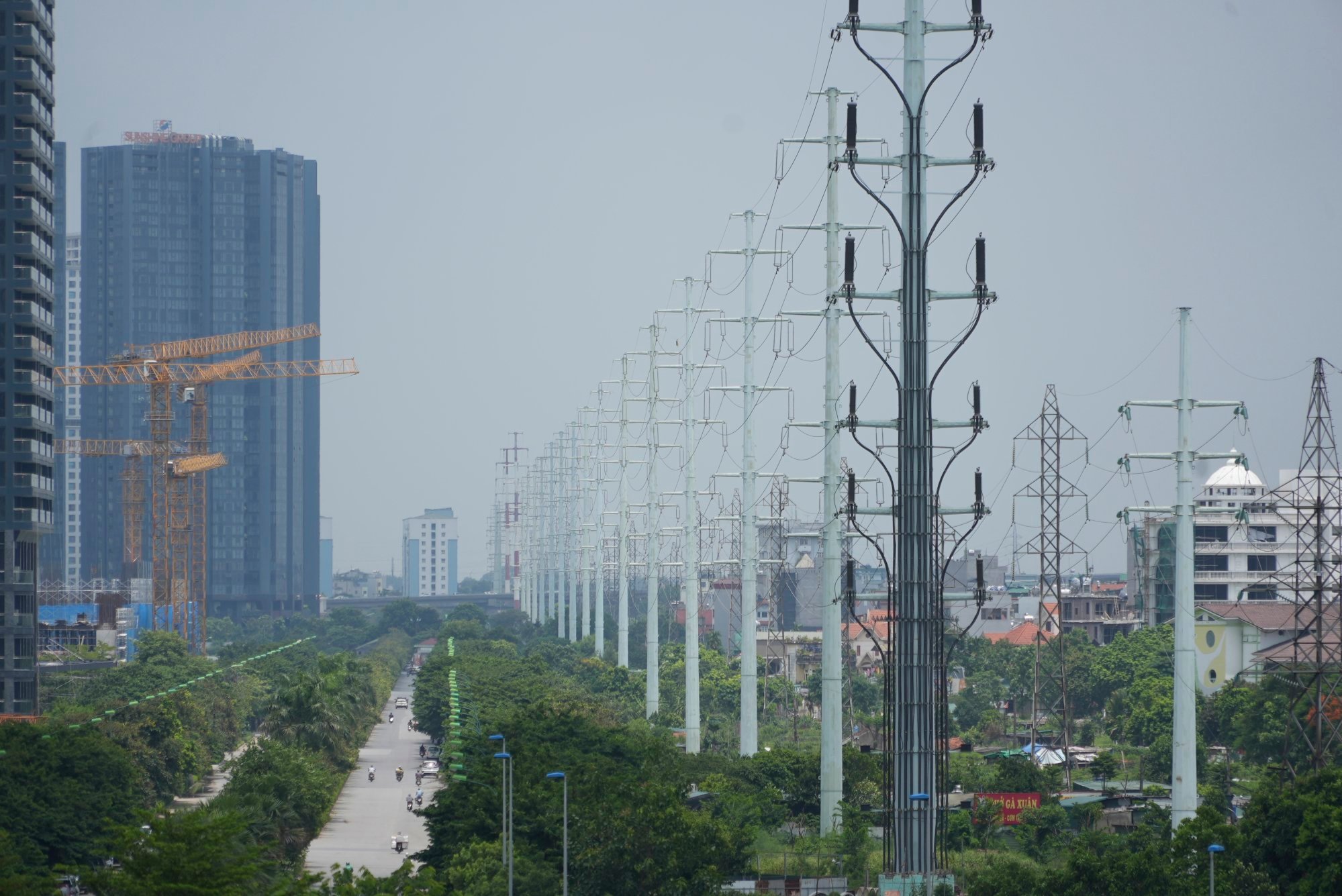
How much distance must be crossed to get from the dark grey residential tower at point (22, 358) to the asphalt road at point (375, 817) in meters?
19.1

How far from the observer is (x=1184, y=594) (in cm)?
5244

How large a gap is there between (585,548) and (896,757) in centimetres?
11264

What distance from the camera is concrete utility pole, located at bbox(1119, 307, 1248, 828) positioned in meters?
51.5

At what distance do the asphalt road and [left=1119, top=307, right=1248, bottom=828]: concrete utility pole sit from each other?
25111 millimetres

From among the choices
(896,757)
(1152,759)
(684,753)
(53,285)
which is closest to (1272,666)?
(1152,759)

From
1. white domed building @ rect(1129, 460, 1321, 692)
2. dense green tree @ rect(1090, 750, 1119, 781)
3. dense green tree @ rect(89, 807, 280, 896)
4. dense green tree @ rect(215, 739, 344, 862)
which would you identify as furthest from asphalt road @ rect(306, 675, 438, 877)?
white domed building @ rect(1129, 460, 1321, 692)

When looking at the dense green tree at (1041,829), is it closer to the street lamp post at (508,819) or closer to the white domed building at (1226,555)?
the street lamp post at (508,819)

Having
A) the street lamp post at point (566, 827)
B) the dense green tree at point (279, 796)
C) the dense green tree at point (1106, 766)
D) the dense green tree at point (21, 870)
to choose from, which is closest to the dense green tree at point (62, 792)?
the dense green tree at point (21, 870)

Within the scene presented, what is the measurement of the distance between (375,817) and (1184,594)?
39886 millimetres

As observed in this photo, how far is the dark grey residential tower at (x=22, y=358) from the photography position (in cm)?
9325

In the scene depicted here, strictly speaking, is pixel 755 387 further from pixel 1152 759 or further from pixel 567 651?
pixel 567 651

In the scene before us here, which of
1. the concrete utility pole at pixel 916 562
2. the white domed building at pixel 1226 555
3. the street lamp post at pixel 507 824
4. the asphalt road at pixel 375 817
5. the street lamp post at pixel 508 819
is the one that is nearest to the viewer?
the concrete utility pole at pixel 916 562

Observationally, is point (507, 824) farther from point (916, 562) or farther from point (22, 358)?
point (22, 358)

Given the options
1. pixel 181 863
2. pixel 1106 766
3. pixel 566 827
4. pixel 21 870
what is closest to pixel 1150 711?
pixel 1106 766
